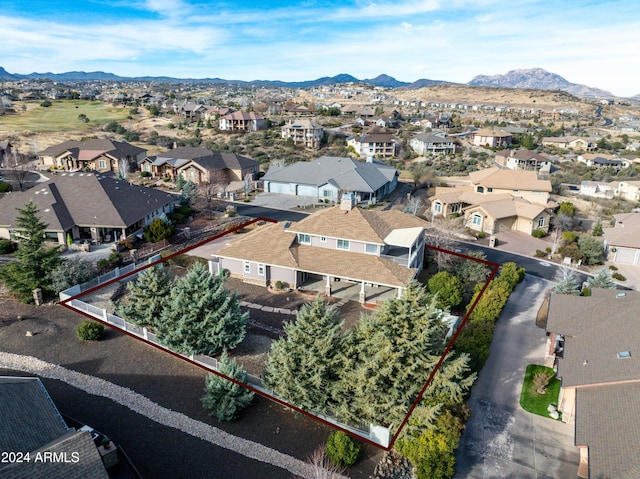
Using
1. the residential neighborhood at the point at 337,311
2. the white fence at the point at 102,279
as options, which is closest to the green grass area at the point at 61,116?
the residential neighborhood at the point at 337,311

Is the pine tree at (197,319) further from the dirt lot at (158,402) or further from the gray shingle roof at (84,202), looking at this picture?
the gray shingle roof at (84,202)

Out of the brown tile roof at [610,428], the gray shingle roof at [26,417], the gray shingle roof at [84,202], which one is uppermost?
the gray shingle roof at [84,202]

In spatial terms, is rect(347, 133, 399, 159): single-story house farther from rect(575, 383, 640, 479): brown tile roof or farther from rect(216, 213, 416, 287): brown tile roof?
rect(575, 383, 640, 479): brown tile roof

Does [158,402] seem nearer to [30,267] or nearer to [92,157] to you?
[30,267]

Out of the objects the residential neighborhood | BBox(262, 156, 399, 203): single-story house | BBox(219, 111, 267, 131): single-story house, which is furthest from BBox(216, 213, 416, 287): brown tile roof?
BBox(219, 111, 267, 131): single-story house

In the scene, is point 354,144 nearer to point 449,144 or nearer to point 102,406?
point 449,144

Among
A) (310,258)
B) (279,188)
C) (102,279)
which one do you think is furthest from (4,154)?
(310,258)
